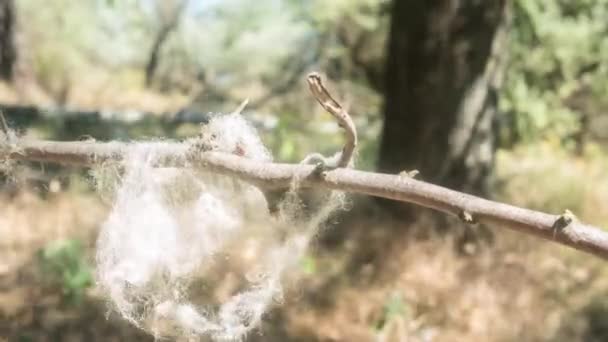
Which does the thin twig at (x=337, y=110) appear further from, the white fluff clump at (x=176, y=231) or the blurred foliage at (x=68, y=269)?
the blurred foliage at (x=68, y=269)

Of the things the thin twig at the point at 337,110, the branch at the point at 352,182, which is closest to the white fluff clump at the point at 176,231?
the branch at the point at 352,182

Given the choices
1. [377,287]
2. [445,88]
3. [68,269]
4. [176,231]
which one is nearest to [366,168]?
[445,88]

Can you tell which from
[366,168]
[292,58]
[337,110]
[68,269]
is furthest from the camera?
[292,58]

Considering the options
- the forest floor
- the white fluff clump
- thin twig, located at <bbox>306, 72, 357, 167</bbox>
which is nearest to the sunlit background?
the forest floor

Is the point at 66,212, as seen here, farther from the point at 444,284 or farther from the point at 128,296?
the point at 128,296

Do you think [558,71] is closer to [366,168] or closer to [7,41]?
[366,168]

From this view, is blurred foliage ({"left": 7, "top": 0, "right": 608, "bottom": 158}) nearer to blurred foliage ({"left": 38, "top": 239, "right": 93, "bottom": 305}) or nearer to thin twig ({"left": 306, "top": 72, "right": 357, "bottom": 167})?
blurred foliage ({"left": 38, "top": 239, "right": 93, "bottom": 305})
